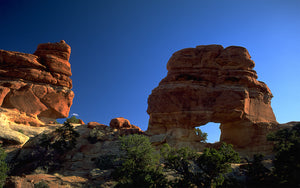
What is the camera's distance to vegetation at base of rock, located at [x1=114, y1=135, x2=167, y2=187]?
15938mm

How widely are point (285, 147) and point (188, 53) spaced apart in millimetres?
20594

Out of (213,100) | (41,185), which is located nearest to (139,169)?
(41,185)

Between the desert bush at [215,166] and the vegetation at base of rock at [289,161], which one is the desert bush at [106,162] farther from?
the vegetation at base of rock at [289,161]

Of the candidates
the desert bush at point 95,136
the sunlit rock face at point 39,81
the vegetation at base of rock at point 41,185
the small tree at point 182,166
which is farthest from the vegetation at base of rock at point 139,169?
the sunlit rock face at point 39,81

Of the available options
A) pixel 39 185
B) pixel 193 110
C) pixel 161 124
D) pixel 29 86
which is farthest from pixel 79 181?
pixel 29 86

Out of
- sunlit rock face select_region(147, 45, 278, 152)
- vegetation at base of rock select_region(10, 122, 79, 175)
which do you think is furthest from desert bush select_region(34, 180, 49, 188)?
sunlit rock face select_region(147, 45, 278, 152)

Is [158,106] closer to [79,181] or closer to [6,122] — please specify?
[79,181]

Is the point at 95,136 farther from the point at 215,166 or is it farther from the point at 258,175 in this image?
the point at 258,175

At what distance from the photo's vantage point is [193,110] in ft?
95.5

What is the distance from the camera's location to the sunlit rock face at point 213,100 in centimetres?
2753

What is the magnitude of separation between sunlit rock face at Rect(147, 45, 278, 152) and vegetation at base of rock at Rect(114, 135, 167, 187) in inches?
274

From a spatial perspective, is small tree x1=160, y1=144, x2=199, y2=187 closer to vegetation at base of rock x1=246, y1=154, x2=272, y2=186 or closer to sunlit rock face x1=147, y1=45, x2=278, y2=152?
vegetation at base of rock x1=246, y1=154, x2=272, y2=186

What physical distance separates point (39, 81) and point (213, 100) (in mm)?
27944

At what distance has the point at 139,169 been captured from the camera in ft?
57.4
